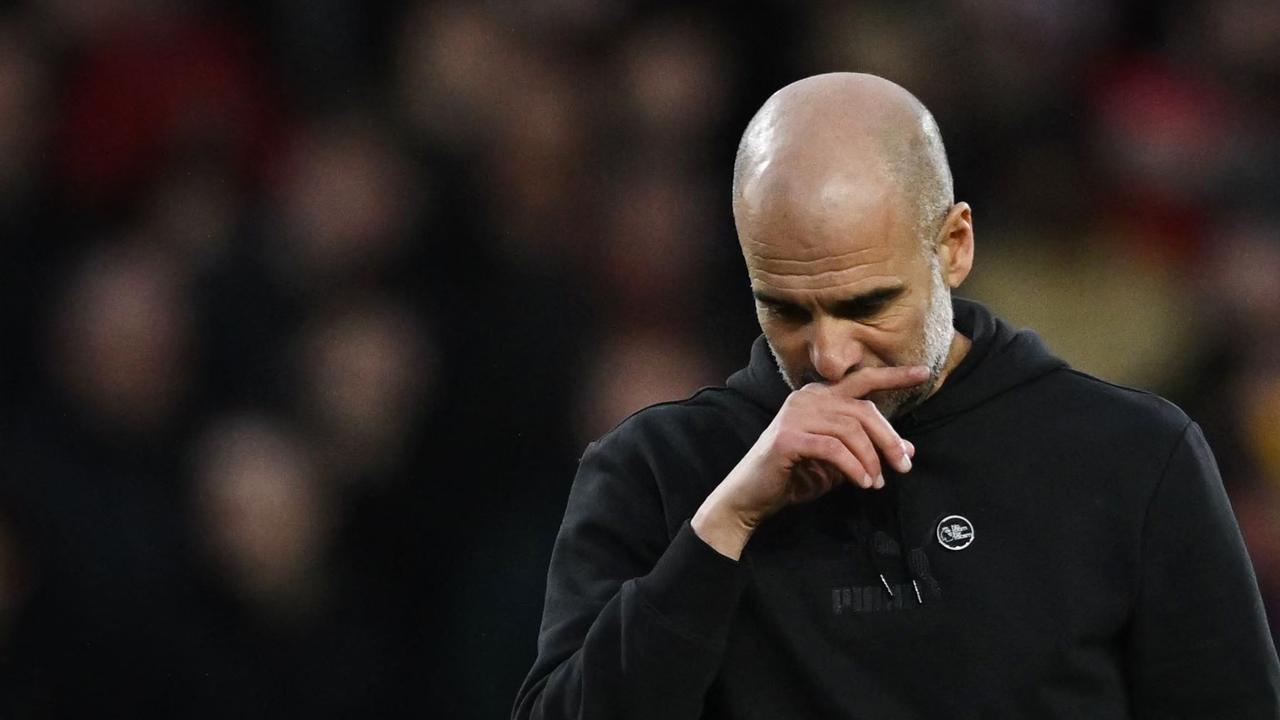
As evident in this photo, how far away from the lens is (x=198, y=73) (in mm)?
4762

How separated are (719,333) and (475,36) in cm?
102

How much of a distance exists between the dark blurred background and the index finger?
6.62ft

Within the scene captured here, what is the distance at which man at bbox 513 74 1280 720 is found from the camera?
2160 millimetres


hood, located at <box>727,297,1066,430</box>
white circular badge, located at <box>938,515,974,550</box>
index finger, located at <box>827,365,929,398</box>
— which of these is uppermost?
index finger, located at <box>827,365,929,398</box>

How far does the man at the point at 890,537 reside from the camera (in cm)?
216

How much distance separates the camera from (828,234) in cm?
222

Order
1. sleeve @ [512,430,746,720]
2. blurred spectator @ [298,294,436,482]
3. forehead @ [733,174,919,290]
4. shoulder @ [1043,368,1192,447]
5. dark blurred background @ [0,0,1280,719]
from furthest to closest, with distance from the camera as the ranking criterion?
1. blurred spectator @ [298,294,436,482]
2. dark blurred background @ [0,0,1280,719]
3. shoulder @ [1043,368,1192,447]
4. forehead @ [733,174,919,290]
5. sleeve @ [512,430,746,720]

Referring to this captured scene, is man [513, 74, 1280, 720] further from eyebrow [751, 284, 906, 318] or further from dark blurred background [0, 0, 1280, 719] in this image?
dark blurred background [0, 0, 1280, 719]

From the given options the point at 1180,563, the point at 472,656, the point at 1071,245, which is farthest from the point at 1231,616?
the point at 1071,245

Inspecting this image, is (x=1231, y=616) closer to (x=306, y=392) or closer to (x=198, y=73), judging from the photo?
(x=306, y=392)

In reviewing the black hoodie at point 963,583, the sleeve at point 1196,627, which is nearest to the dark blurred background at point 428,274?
the black hoodie at point 963,583

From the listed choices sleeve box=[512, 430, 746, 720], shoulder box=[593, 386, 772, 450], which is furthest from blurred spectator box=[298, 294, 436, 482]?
sleeve box=[512, 430, 746, 720]

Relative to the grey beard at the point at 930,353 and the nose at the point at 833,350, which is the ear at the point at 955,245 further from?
the nose at the point at 833,350

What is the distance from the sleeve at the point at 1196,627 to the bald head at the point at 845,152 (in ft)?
1.56
